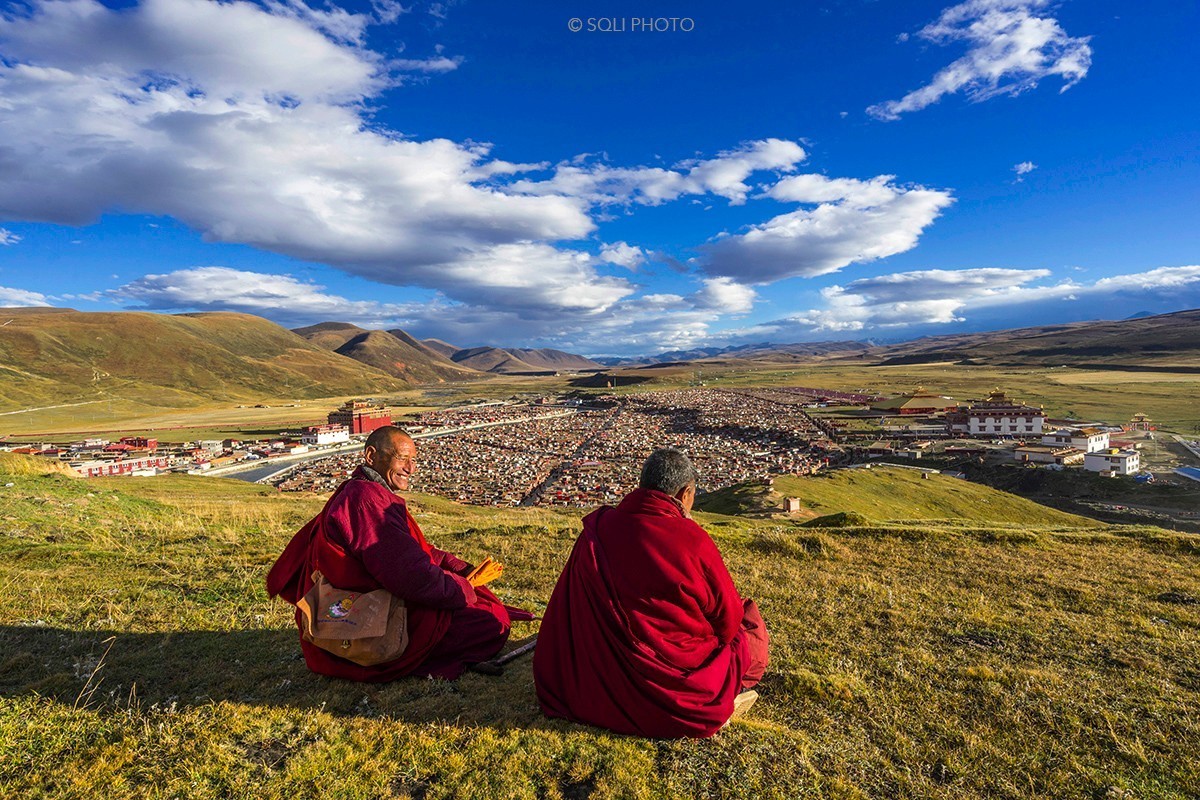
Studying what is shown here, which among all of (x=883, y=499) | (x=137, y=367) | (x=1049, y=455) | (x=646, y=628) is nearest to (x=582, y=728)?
(x=646, y=628)

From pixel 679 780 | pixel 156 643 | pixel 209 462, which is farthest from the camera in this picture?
pixel 209 462

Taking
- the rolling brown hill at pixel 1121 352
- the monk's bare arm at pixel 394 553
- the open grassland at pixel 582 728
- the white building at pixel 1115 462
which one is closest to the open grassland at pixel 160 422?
the open grassland at pixel 582 728

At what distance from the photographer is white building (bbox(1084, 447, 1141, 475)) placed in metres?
38.9

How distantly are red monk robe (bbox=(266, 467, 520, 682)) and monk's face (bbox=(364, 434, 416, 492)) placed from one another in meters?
0.14

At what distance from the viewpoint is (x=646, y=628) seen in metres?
4.02

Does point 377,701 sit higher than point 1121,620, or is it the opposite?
point 377,701

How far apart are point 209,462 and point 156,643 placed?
6098 cm

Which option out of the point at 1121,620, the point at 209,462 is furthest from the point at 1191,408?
the point at 209,462

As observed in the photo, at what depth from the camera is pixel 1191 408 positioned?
64.4m

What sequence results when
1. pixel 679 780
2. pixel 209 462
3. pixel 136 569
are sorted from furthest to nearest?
pixel 209 462 → pixel 136 569 → pixel 679 780

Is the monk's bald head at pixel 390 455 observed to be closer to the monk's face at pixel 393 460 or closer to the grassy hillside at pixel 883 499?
the monk's face at pixel 393 460

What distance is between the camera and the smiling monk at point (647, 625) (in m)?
4.06

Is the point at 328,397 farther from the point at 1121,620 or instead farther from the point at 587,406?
the point at 1121,620

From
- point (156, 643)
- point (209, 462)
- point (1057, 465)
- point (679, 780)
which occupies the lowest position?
point (1057, 465)
